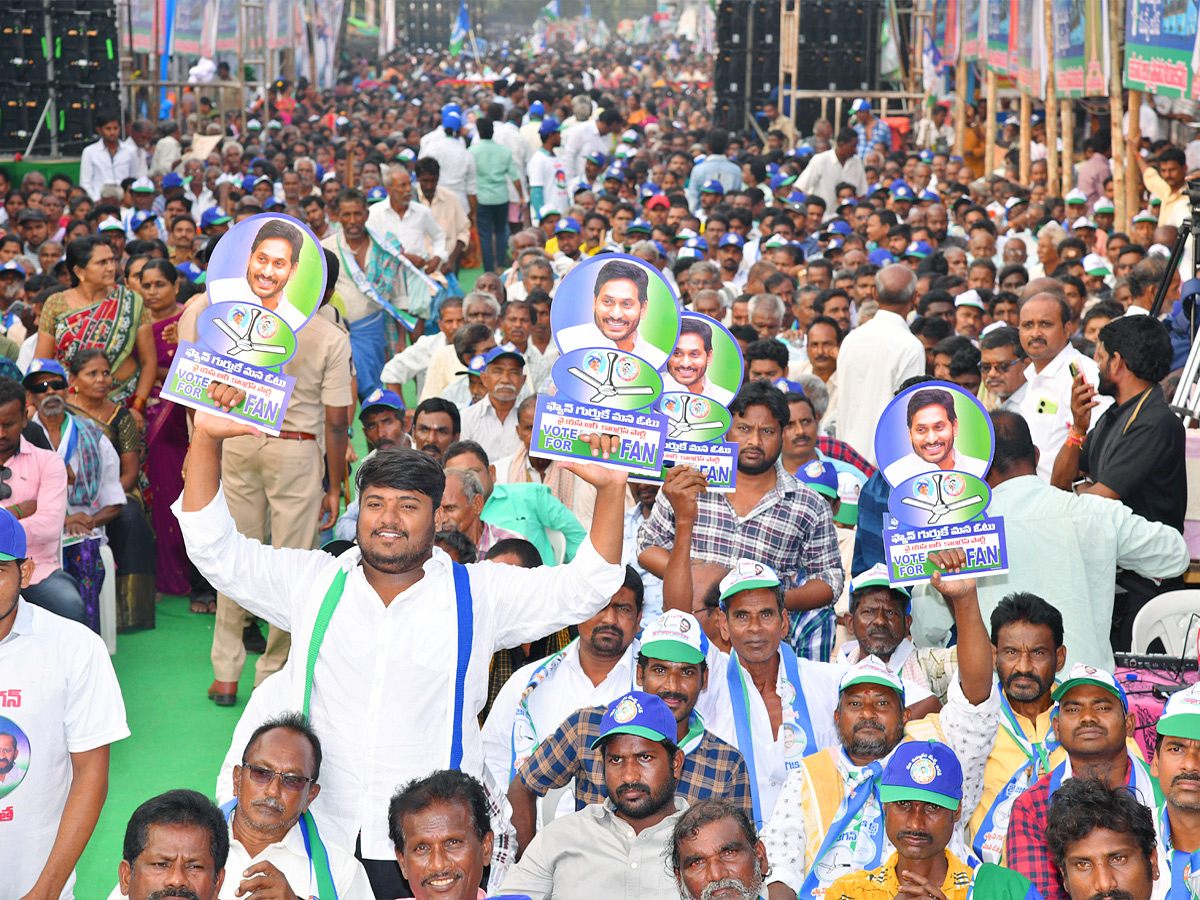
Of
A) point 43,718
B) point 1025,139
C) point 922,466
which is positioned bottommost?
point 43,718

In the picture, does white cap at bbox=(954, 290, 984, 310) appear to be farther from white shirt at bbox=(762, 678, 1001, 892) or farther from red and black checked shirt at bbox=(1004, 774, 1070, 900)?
red and black checked shirt at bbox=(1004, 774, 1070, 900)

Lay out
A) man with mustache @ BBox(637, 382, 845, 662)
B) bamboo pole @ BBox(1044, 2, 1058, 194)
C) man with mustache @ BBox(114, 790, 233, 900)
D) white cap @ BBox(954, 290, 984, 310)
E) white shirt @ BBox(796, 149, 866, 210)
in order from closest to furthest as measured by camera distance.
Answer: man with mustache @ BBox(114, 790, 233, 900) → man with mustache @ BBox(637, 382, 845, 662) → white cap @ BBox(954, 290, 984, 310) → bamboo pole @ BBox(1044, 2, 1058, 194) → white shirt @ BBox(796, 149, 866, 210)

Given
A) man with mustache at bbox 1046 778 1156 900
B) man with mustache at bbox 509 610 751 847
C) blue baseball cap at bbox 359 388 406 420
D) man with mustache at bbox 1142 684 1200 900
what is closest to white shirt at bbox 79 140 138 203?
blue baseball cap at bbox 359 388 406 420

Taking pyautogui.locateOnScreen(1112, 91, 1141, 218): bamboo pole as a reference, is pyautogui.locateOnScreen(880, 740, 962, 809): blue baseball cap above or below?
below

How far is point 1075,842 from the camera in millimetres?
3309

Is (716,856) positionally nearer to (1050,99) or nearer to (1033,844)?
(1033,844)

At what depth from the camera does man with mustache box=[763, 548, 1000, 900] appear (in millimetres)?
3826

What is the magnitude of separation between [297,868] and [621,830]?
2.57ft

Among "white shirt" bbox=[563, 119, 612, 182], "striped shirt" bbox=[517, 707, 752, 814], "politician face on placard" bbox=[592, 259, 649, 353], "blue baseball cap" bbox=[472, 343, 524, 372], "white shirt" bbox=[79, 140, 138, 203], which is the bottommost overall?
"striped shirt" bbox=[517, 707, 752, 814]

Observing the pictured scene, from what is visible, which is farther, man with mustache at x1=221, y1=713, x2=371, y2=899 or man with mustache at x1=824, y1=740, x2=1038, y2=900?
man with mustache at x1=824, y1=740, x2=1038, y2=900

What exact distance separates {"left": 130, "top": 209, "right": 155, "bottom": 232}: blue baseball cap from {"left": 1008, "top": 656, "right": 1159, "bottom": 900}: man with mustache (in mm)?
9285

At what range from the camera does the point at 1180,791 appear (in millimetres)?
3557

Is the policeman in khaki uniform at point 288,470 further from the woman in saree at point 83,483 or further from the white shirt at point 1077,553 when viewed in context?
the white shirt at point 1077,553

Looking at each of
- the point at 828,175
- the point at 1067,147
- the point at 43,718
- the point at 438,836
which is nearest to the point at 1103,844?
the point at 438,836
